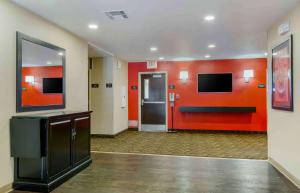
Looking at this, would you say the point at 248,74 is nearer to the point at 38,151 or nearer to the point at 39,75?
the point at 39,75

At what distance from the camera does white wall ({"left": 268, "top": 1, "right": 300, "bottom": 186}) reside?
3.41 m

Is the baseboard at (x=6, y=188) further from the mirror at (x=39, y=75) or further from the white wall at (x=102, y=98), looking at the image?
the white wall at (x=102, y=98)

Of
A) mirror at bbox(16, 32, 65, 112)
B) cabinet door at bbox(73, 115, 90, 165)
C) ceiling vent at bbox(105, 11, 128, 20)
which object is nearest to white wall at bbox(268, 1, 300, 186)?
ceiling vent at bbox(105, 11, 128, 20)

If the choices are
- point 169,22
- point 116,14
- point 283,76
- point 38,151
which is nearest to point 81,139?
point 38,151

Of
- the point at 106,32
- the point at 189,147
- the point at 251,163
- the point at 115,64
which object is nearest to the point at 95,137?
the point at 115,64

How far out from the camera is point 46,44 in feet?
13.1

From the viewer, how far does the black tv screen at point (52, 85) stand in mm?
A: 4029

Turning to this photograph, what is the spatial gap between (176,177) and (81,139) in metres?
1.79

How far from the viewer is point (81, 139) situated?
4180 millimetres

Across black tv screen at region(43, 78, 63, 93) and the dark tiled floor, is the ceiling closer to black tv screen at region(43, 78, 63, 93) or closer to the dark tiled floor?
black tv screen at region(43, 78, 63, 93)

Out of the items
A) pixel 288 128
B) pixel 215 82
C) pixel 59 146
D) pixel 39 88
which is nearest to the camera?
pixel 59 146

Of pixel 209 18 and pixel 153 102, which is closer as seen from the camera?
pixel 209 18

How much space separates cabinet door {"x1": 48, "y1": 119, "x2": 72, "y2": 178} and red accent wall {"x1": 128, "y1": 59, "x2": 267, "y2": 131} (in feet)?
17.3

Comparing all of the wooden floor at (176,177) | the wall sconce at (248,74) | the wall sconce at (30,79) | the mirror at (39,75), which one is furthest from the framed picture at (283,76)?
the wall sconce at (30,79)
